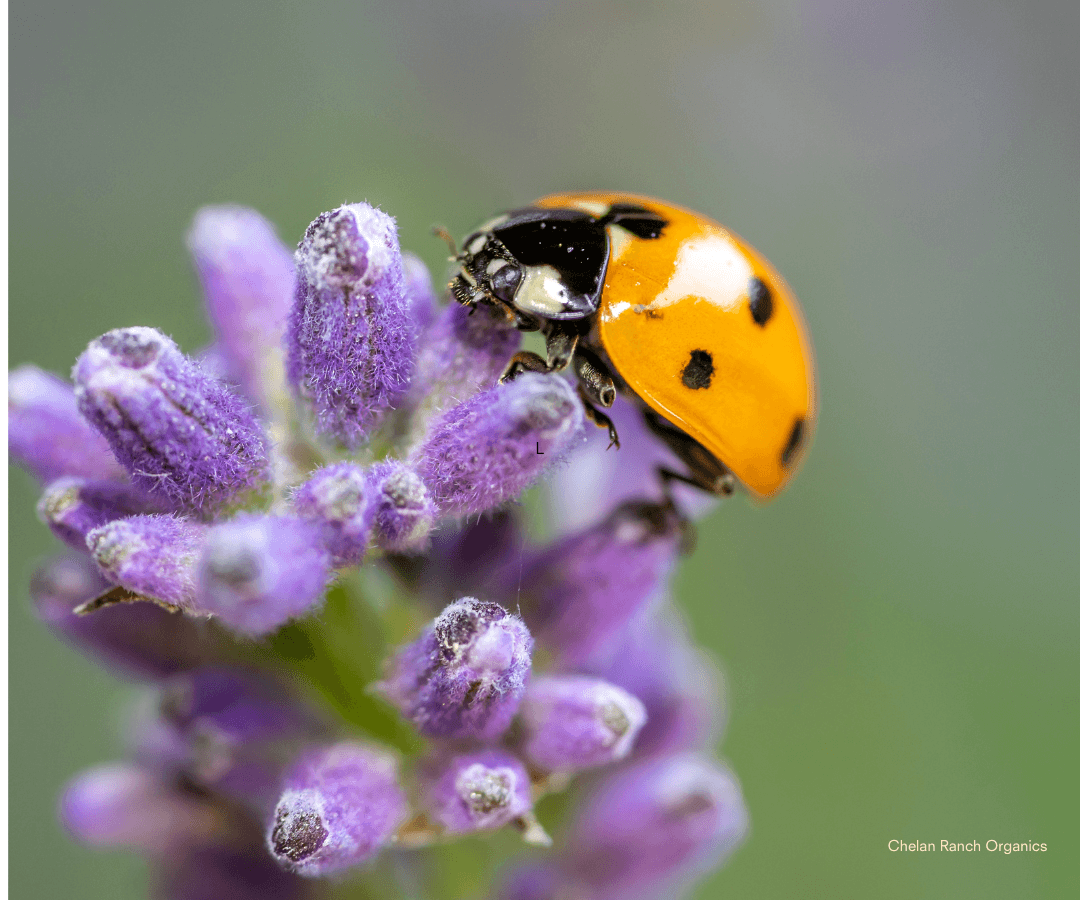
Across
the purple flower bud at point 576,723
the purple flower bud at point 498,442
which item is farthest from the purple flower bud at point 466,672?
the purple flower bud at point 498,442

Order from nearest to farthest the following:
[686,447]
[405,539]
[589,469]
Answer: [405,539]
[686,447]
[589,469]

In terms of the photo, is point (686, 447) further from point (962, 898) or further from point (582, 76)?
point (582, 76)

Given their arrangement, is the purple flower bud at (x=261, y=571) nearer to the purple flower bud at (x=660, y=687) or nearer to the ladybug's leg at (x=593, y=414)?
the ladybug's leg at (x=593, y=414)

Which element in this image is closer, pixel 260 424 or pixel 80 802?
pixel 260 424

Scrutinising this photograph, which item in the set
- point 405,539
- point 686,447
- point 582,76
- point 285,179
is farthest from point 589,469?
point 582,76

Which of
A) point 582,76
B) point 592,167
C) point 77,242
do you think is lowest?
point 77,242

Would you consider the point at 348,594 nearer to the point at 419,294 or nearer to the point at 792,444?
the point at 419,294

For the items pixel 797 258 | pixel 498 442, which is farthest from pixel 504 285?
pixel 797 258
